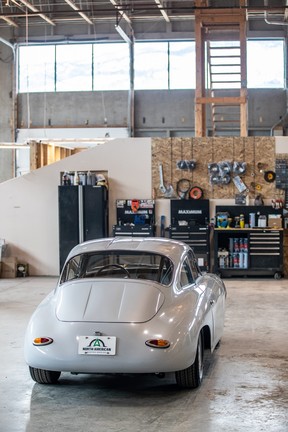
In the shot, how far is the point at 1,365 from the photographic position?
6.80 m

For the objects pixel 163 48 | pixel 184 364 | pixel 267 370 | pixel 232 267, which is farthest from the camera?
pixel 163 48

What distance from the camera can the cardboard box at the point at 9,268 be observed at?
14.8m

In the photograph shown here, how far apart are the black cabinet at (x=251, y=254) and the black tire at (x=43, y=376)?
8524mm

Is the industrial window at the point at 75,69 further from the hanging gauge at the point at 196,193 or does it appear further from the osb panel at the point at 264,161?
the osb panel at the point at 264,161

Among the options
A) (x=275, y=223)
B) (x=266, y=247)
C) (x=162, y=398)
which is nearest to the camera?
(x=162, y=398)

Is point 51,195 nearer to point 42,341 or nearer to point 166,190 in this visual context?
point 166,190

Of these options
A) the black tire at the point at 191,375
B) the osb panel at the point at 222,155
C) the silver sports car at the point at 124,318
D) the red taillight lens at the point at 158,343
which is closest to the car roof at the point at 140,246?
the silver sports car at the point at 124,318

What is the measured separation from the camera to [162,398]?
218 inches

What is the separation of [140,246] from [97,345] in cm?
145

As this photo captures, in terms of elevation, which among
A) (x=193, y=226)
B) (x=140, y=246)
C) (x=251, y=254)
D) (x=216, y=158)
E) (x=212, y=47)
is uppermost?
(x=212, y=47)

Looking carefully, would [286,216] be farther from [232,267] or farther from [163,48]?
[163,48]

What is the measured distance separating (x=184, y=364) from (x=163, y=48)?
1897 centimetres

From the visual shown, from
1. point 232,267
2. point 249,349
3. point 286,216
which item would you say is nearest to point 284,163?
point 286,216

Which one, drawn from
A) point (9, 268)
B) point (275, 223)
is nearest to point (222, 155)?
point (275, 223)
